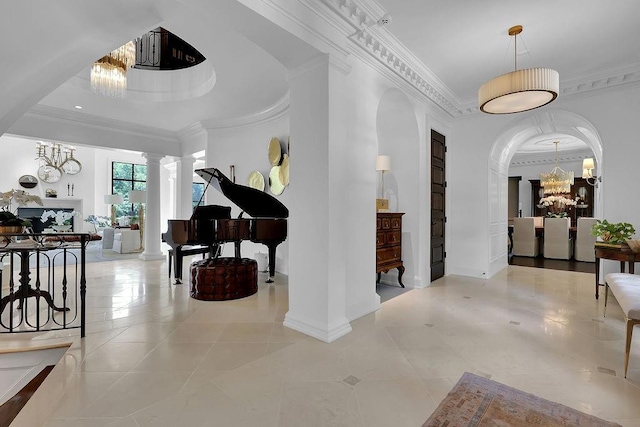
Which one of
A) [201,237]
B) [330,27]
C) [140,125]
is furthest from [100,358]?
[140,125]

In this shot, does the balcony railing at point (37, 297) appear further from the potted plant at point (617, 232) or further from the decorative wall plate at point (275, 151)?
the potted plant at point (617, 232)

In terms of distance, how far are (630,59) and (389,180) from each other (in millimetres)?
3313

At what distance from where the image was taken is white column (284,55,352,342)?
271cm

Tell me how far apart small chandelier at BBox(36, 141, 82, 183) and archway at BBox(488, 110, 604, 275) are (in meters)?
13.2

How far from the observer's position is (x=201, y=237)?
402cm

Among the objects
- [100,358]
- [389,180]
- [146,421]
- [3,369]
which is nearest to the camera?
[146,421]

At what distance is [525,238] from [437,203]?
12.7ft

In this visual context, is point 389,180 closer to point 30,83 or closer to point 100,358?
point 100,358

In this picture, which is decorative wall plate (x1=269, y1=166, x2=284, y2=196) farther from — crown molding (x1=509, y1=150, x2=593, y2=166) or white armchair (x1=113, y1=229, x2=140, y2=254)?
crown molding (x1=509, y1=150, x2=593, y2=166)

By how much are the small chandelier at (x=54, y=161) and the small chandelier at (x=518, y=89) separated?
12963 millimetres

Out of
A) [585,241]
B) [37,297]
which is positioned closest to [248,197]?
[37,297]

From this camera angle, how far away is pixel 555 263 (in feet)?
21.1

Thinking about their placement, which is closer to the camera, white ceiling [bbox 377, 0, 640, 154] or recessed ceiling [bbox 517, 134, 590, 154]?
white ceiling [bbox 377, 0, 640, 154]

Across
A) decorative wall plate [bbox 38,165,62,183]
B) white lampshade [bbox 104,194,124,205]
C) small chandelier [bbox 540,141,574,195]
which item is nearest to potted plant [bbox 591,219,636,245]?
small chandelier [bbox 540,141,574,195]
